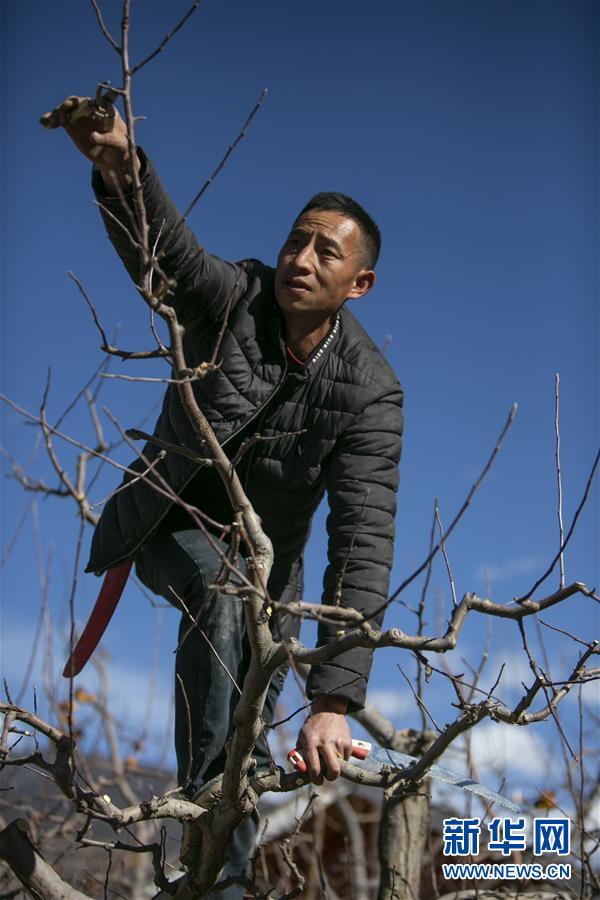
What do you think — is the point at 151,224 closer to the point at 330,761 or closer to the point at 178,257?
the point at 178,257

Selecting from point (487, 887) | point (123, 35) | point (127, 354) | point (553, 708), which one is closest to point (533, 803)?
point (487, 887)

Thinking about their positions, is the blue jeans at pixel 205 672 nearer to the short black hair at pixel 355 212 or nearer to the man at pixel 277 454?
the man at pixel 277 454

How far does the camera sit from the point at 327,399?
124 inches

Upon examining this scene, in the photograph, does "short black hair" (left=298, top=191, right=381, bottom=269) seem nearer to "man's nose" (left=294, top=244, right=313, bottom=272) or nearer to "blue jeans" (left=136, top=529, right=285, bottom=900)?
"man's nose" (left=294, top=244, right=313, bottom=272)

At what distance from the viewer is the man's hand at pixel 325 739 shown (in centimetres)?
251

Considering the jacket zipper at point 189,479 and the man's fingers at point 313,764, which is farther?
the jacket zipper at point 189,479

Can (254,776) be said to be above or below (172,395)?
below

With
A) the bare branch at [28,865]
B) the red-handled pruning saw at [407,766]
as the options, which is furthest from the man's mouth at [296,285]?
the bare branch at [28,865]

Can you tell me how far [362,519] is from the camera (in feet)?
10.1

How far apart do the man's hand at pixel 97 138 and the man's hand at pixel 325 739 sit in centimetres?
146

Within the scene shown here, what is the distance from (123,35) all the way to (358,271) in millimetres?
1580

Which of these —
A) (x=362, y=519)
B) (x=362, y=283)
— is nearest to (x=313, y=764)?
(x=362, y=519)

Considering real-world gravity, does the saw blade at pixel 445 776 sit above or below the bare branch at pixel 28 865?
above

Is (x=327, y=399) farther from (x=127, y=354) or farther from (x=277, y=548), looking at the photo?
(x=127, y=354)
